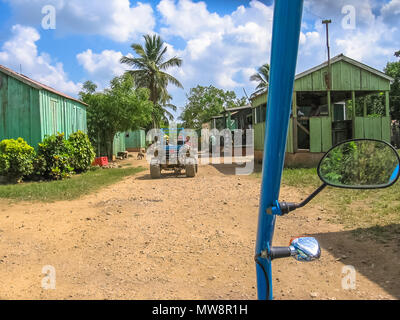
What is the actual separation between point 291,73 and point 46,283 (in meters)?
3.43

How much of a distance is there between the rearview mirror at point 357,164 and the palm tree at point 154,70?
2886 centimetres

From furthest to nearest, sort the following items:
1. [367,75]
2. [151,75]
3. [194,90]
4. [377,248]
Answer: [194,90]
[151,75]
[367,75]
[377,248]

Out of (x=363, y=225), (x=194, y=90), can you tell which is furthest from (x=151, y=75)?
(x=363, y=225)

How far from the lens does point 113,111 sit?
18.8 metres

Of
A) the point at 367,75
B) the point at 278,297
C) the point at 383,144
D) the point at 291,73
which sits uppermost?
the point at 367,75

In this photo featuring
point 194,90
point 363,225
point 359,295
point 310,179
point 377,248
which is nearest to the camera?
point 359,295

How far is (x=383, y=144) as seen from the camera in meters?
1.55

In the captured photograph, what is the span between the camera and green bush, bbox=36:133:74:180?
11.0m

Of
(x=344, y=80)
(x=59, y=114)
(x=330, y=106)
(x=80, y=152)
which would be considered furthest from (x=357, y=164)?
(x=59, y=114)

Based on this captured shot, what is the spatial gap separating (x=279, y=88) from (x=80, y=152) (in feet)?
43.1

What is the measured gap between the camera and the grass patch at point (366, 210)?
4965 mm

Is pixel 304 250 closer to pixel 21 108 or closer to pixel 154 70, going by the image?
pixel 21 108

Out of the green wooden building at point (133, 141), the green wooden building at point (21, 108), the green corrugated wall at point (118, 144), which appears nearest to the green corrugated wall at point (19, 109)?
the green wooden building at point (21, 108)
